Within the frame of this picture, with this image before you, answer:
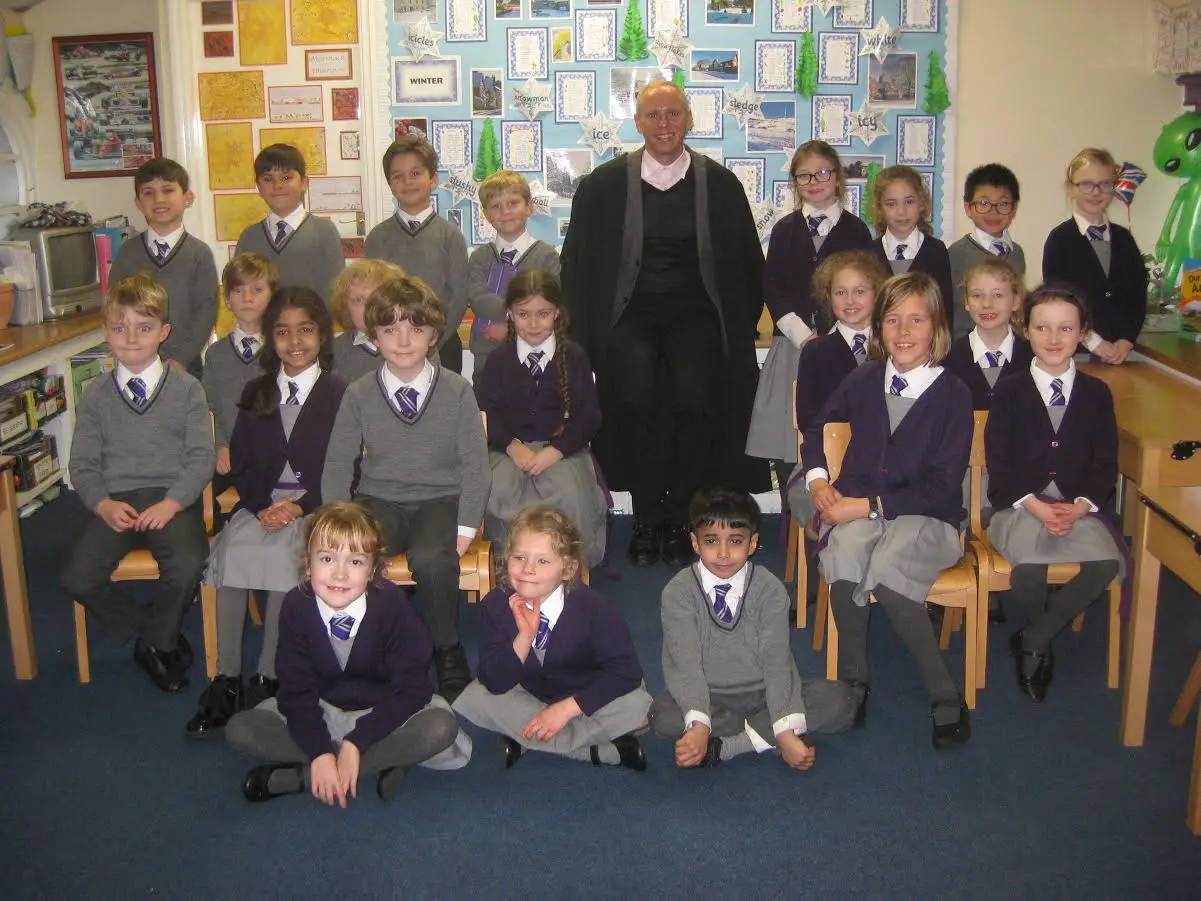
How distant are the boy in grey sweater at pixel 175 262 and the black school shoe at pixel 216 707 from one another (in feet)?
4.81

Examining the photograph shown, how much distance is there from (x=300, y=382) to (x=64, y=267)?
2.25 m

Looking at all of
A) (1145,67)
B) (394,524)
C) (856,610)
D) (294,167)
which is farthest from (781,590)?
(1145,67)

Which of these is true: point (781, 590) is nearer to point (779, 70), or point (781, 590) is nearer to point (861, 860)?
point (861, 860)

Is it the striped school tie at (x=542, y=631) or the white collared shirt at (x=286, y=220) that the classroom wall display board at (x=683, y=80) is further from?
the striped school tie at (x=542, y=631)

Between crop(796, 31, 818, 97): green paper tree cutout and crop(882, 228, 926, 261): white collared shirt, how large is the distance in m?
1.28

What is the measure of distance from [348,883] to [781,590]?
1145 millimetres

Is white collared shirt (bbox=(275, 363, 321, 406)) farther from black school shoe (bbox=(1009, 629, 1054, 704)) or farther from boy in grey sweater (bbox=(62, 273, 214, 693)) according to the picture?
black school shoe (bbox=(1009, 629, 1054, 704))

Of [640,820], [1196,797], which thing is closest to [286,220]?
[640,820]

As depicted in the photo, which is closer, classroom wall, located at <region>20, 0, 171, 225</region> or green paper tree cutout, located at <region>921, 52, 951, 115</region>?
green paper tree cutout, located at <region>921, 52, 951, 115</region>

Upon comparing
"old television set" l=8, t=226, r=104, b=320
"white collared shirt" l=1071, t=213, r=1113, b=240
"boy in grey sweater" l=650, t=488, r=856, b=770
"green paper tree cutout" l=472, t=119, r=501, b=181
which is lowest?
"boy in grey sweater" l=650, t=488, r=856, b=770

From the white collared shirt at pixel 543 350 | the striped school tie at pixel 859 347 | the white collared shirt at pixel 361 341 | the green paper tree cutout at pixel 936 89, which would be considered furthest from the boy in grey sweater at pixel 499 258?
the green paper tree cutout at pixel 936 89

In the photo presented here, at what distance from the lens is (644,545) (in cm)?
394

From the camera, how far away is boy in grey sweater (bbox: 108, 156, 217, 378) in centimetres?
397

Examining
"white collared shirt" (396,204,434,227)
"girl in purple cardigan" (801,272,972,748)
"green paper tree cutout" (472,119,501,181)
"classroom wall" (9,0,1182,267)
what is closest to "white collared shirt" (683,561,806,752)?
→ "girl in purple cardigan" (801,272,972,748)
